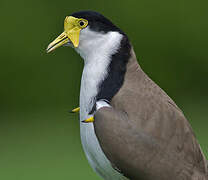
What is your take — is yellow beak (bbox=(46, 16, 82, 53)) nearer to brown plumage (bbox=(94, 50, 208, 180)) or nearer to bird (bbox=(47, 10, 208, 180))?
bird (bbox=(47, 10, 208, 180))

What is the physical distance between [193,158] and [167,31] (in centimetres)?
279

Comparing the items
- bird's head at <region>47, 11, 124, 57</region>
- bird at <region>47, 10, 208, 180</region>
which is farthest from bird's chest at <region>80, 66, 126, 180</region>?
bird's head at <region>47, 11, 124, 57</region>

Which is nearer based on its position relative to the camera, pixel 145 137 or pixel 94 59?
pixel 145 137

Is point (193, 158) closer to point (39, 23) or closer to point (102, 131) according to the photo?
point (102, 131)

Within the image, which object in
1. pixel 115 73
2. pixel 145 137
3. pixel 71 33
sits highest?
pixel 71 33

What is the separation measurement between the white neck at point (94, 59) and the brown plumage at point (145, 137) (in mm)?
98

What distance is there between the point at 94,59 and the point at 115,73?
0.34 ft

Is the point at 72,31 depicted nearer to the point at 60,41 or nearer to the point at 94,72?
the point at 60,41

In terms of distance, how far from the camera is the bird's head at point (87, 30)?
2395mm

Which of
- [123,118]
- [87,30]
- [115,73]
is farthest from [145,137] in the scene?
[87,30]

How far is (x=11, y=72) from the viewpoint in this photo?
493cm

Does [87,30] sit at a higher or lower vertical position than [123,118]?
higher

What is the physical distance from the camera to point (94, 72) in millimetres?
2377

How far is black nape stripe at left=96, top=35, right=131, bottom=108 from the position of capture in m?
2.33
